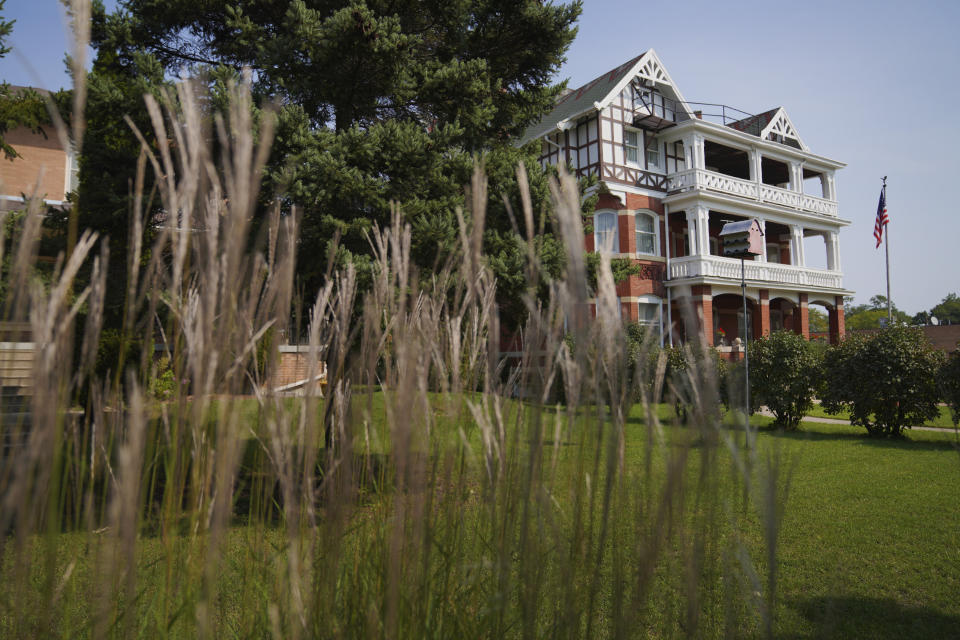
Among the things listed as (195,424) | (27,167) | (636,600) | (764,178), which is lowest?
(636,600)

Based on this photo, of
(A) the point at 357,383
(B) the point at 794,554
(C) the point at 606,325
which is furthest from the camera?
(B) the point at 794,554

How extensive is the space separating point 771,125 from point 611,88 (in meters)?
7.94

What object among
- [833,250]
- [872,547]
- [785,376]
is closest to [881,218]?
[833,250]

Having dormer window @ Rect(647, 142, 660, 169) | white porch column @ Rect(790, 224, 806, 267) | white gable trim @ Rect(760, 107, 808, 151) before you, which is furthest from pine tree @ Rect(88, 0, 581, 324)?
white gable trim @ Rect(760, 107, 808, 151)

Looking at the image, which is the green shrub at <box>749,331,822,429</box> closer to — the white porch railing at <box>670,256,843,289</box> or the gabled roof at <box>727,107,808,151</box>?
the white porch railing at <box>670,256,843,289</box>

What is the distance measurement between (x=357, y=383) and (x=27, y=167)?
1963 cm

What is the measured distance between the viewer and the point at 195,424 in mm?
978

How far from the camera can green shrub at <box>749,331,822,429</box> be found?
36.5 feet

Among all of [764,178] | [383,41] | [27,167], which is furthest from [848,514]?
[764,178]

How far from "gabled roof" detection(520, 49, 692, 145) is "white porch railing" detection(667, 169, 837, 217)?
106 inches

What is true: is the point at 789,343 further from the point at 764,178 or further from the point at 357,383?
the point at 764,178

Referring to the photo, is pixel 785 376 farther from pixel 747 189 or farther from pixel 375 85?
pixel 747 189

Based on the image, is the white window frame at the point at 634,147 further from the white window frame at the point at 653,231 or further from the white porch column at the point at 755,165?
the white porch column at the point at 755,165

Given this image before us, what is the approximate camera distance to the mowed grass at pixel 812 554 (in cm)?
147
